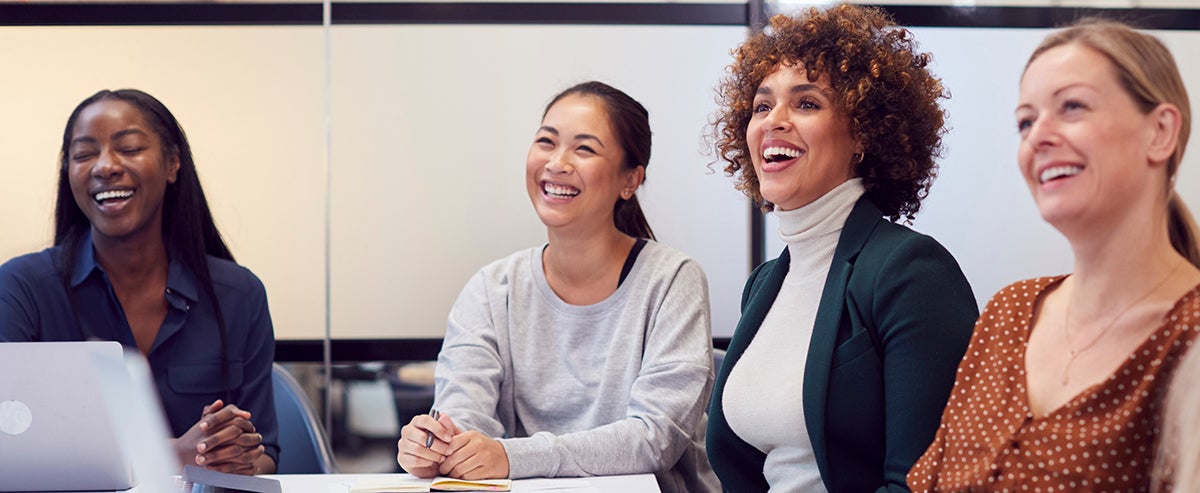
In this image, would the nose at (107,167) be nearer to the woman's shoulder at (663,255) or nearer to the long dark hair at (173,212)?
the long dark hair at (173,212)

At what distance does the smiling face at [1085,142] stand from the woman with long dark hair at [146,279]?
69.2 inches

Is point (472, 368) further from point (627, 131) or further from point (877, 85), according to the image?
point (877, 85)

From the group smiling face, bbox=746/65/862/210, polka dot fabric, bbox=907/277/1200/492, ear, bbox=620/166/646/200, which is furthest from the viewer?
ear, bbox=620/166/646/200

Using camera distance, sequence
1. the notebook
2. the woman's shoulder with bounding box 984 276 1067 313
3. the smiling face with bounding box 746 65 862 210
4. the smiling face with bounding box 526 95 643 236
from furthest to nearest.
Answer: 1. the smiling face with bounding box 526 95 643 236
2. the smiling face with bounding box 746 65 862 210
3. the notebook
4. the woman's shoulder with bounding box 984 276 1067 313

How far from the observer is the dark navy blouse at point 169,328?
248 cm

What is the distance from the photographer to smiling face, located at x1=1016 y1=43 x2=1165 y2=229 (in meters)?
1.36

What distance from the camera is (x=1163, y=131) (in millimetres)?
1355

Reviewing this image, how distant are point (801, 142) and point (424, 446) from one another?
2.93 ft

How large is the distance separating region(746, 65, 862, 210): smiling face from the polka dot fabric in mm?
428

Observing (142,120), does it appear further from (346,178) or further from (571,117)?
(571,117)

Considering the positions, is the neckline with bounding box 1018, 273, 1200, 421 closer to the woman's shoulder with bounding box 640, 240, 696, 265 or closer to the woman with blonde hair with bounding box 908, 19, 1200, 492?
the woman with blonde hair with bounding box 908, 19, 1200, 492

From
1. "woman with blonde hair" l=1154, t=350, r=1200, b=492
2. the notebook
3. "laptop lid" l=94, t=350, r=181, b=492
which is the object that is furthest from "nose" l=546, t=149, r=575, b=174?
"laptop lid" l=94, t=350, r=181, b=492

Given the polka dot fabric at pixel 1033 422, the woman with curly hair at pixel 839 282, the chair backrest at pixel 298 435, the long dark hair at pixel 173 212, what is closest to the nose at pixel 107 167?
the long dark hair at pixel 173 212

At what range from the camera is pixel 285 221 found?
3141mm
